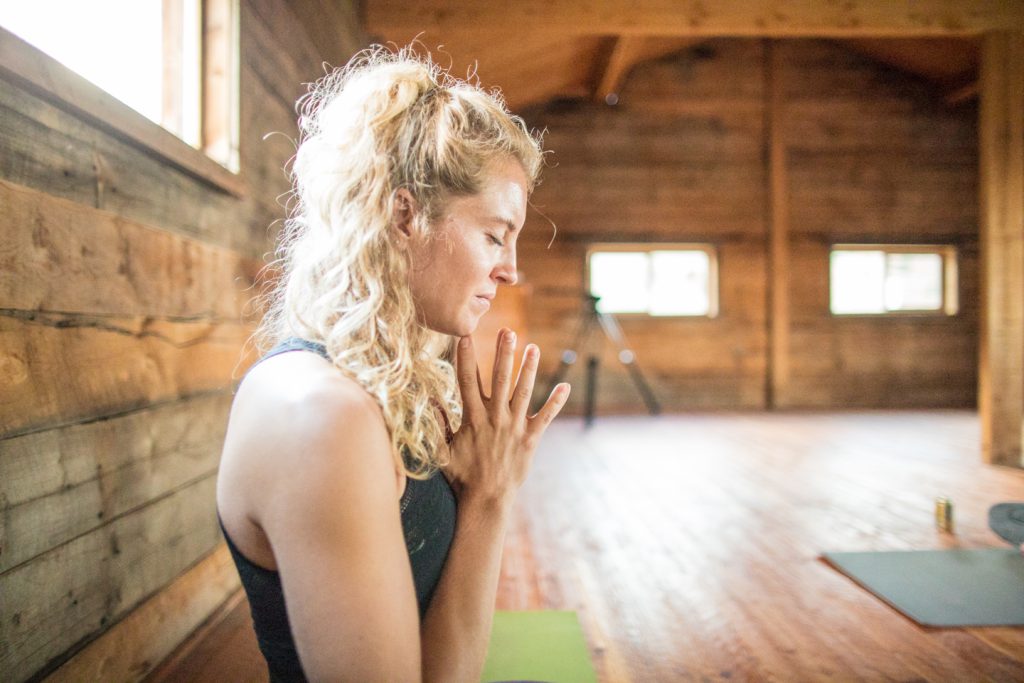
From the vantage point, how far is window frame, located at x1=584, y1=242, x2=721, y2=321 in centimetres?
733

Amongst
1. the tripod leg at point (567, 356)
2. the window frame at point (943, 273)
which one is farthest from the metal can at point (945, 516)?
the window frame at point (943, 273)

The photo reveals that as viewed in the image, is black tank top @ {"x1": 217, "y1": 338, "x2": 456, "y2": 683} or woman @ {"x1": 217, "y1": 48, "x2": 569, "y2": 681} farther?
black tank top @ {"x1": 217, "y1": 338, "x2": 456, "y2": 683}

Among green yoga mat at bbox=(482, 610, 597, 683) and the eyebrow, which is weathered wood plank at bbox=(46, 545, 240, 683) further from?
the eyebrow

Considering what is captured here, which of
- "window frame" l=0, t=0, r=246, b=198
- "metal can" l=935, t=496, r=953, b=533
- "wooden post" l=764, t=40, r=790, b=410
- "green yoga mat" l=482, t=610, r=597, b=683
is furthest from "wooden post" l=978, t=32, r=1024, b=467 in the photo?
"window frame" l=0, t=0, r=246, b=198

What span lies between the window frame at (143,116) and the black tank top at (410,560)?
2.25 feet

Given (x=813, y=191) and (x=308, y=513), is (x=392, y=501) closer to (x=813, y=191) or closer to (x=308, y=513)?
(x=308, y=513)

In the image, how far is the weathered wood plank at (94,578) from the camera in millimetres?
1018

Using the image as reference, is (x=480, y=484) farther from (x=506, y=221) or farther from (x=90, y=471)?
(x=90, y=471)

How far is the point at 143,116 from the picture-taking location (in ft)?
4.49

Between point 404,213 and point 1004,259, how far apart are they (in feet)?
14.7

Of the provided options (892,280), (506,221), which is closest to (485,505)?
(506,221)

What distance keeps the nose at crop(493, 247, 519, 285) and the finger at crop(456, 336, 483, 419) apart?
0.39ft

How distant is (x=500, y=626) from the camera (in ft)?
5.92

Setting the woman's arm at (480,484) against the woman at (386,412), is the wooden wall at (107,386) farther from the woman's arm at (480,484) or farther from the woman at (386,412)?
the woman's arm at (480,484)
